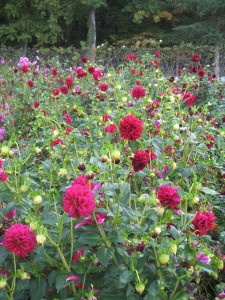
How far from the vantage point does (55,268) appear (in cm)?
132

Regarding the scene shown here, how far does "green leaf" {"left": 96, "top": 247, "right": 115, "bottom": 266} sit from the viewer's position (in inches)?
46.6

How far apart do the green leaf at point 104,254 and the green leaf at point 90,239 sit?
0.09 ft

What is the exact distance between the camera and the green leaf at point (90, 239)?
3.99 feet

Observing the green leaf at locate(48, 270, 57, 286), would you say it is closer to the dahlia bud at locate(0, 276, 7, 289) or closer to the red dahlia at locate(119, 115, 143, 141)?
the dahlia bud at locate(0, 276, 7, 289)

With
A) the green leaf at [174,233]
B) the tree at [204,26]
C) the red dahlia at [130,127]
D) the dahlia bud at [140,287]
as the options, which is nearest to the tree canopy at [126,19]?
the tree at [204,26]

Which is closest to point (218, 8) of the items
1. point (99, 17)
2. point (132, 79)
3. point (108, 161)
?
point (99, 17)

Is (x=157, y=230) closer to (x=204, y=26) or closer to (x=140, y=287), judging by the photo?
(x=140, y=287)

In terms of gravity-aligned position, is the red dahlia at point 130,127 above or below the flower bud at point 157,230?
above

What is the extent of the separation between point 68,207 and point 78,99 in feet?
8.74

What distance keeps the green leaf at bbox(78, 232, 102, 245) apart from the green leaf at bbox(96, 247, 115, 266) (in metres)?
0.03

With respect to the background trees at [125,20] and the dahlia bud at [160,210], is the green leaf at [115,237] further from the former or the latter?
the background trees at [125,20]

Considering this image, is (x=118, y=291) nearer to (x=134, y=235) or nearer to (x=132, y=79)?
(x=134, y=235)

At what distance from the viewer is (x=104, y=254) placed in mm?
1207

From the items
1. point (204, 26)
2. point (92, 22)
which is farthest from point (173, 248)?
point (92, 22)
